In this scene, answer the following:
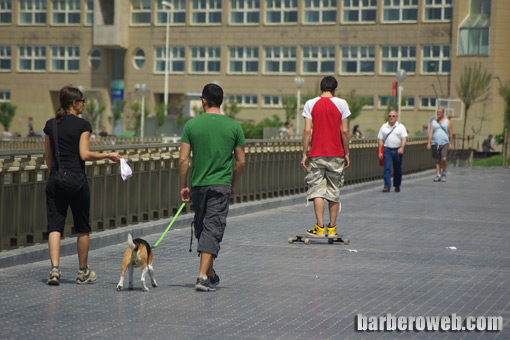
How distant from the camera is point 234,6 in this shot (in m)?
90.1

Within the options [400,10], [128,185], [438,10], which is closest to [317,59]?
[400,10]

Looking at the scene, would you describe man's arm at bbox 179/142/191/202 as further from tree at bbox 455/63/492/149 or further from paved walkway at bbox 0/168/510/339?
tree at bbox 455/63/492/149

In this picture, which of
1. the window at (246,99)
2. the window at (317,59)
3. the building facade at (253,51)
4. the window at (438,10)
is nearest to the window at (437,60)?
the building facade at (253,51)

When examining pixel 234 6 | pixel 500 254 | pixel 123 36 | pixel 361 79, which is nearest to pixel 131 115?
pixel 123 36

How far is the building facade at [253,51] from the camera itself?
80.4 meters

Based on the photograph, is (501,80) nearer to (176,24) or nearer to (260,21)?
(260,21)

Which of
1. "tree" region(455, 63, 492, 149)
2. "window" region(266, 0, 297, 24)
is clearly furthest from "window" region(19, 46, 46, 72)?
"tree" region(455, 63, 492, 149)

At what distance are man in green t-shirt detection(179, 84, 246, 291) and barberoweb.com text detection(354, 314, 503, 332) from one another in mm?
1681

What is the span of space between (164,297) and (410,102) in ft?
247

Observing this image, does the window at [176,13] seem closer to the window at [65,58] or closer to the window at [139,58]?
the window at [139,58]

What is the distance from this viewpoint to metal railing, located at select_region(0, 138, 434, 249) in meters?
10.9

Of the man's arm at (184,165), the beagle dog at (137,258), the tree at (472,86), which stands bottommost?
the beagle dog at (137,258)

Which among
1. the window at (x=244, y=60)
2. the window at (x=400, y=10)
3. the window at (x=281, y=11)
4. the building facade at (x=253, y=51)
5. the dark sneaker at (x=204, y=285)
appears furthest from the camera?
the window at (x=244, y=60)

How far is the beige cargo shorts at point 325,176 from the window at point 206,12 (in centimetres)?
7882
